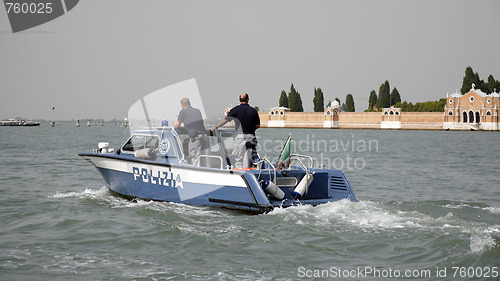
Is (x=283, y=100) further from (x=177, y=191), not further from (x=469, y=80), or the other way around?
(x=177, y=191)

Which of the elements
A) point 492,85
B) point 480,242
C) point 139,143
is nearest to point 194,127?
point 139,143

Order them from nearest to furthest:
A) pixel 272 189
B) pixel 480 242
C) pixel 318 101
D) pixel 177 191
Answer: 1. pixel 480 242
2. pixel 272 189
3. pixel 177 191
4. pixel 318 101

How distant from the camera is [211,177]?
988 centimetres

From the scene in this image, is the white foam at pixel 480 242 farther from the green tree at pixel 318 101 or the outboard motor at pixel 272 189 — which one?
the green tree at pixel 318 101

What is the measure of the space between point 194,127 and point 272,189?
2.33 meters

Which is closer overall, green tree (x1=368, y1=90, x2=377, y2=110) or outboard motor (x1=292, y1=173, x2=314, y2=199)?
outboard motor (x1=292, y1=173, x2=314, y2=199)

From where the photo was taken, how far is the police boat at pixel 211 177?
31.4ft

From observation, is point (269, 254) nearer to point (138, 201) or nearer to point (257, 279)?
point (257, 279)

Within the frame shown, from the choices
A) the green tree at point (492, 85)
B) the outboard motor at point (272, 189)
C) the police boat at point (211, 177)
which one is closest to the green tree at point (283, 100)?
the green tree at point (492, 85)

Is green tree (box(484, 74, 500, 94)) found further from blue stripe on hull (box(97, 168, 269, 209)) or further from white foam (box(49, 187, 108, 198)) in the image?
blue stripe on hull (box(97, 168, 269, 209))

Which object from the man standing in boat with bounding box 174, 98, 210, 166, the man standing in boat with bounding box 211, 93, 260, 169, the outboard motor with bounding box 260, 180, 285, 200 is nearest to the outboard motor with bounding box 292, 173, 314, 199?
the outboard motor with bounding box 260, 180, 285, 200

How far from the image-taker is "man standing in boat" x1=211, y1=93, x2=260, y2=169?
1033cm

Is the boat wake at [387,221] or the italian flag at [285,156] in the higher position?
the italian flag at [285,156]

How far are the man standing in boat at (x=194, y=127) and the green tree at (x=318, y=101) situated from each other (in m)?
124
